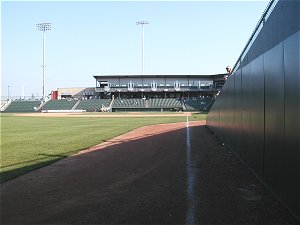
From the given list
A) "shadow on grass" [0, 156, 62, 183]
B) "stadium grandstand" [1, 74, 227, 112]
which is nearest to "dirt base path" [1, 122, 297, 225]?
"shadow on grass" [0, 156, 62, 183]

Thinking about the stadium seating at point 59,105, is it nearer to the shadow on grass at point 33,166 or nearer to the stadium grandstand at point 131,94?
the stadium grandstand at point 131,94

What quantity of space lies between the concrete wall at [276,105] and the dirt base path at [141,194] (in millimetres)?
409

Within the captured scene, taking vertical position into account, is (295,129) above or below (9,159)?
above

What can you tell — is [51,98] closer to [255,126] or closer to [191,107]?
[191,107]

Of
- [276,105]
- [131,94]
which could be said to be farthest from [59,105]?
[276,105]

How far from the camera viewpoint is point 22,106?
103 meters

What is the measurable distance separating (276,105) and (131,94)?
103583 mm

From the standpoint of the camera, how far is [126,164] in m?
11.5

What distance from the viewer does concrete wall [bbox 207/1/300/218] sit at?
610 centimetres

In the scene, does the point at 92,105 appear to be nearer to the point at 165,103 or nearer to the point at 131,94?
the point at 131,94

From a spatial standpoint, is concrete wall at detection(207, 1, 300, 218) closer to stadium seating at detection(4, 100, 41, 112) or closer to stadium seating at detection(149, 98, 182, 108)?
stadium seating at detection(149, 98, 182, 108)

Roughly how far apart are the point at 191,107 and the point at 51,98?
4628cm

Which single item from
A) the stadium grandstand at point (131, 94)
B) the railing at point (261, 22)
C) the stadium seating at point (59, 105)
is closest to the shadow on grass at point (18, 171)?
the railing at point (261, 22)

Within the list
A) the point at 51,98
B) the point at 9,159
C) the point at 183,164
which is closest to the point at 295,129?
the point at 183,164
